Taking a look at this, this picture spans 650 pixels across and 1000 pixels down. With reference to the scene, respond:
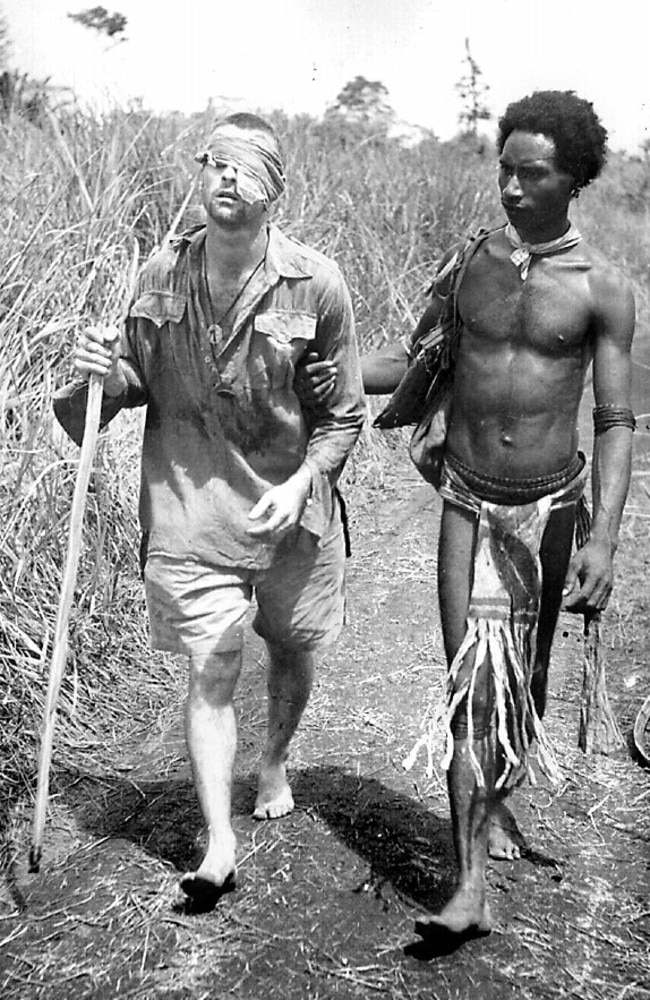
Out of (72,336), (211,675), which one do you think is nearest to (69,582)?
(211,675)

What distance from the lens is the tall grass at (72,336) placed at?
12.7 feet

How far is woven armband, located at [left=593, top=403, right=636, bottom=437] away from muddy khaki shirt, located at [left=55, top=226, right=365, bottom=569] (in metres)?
0.62

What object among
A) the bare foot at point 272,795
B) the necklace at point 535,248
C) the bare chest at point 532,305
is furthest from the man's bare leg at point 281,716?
the necklace at point 535,248

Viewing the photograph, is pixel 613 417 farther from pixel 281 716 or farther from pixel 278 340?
pixel 281 716

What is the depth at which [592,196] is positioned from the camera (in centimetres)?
1390

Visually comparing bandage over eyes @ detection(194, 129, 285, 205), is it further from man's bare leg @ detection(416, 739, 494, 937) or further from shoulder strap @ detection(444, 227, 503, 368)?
man's bare leg @ detection(416, 739, 494, 937)

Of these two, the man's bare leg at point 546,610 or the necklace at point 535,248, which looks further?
the man's bare leg at point 546,610

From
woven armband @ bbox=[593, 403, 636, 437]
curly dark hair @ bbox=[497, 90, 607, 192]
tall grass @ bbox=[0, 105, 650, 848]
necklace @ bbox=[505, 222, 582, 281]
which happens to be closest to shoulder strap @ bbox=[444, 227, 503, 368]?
necklace @ bbox=[505, 222, 582, 281]

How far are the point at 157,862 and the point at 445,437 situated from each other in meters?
1.36

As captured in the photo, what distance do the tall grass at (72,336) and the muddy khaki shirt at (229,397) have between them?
3.29 feet

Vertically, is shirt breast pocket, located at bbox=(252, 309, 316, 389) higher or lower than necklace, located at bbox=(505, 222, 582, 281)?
lower

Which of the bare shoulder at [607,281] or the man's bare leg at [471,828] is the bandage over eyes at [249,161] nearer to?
the bare shoulder at [607,281]

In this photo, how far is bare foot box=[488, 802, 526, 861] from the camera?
315cm

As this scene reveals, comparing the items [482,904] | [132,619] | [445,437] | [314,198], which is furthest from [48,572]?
[314,198]
